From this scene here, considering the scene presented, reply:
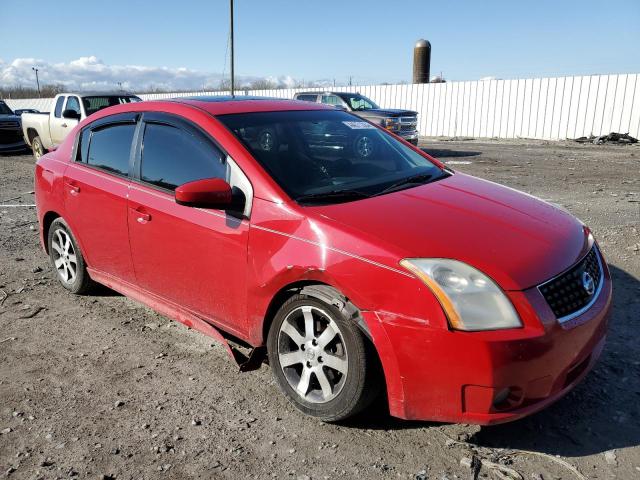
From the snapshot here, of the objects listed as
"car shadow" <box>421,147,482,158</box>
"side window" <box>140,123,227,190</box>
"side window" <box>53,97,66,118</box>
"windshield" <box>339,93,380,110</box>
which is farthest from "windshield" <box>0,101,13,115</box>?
"side window" <box>140,123,227,190</box>

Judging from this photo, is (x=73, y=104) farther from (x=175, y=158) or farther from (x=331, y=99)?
(x=175, y=158)

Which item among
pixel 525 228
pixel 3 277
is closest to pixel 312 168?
pixel 525 228

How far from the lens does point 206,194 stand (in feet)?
9.66

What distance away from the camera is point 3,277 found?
5.31 meters

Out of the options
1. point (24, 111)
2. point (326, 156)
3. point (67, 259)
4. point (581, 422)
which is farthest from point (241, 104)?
point (24, 111)

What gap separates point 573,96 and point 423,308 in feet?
74.4

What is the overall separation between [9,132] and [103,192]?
16.5 m

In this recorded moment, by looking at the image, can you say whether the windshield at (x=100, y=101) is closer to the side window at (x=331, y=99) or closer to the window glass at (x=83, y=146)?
the side window at (x=331, y=99)

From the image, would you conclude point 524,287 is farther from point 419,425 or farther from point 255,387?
point 255,387

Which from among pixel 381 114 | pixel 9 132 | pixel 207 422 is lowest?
pixel 207 422

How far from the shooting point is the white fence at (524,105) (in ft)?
68.6

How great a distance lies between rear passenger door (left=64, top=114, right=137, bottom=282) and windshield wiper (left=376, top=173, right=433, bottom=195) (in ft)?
6.14

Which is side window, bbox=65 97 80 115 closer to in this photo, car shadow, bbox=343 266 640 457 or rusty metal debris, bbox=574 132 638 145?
car shadow, bbox=343 266 640 457

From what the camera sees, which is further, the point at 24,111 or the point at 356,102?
the point at 356,102
